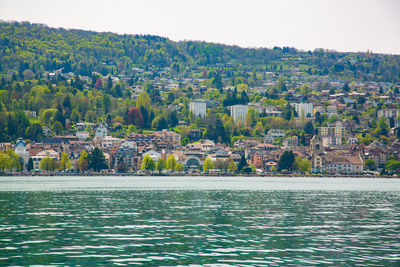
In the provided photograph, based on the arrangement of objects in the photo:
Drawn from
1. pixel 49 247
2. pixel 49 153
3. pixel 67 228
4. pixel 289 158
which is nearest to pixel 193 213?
pixel 67 228

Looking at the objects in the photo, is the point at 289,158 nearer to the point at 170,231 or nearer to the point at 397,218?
the point at 397,218

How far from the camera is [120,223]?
36.4 meters

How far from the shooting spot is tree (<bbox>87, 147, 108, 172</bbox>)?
158125 millimetres

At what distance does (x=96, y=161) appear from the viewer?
159 m

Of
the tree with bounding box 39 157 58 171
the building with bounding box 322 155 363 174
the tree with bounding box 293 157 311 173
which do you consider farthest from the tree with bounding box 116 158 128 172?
the building with bounding box 322 155 363 174

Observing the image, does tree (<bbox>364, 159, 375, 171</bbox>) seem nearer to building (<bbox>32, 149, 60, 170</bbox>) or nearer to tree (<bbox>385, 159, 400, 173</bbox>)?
tree (<bbox>385, 159, 400, 173</bbox>)

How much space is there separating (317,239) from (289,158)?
141 metres

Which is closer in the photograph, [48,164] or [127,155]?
[48,164]

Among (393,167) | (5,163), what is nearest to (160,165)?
(5,163)

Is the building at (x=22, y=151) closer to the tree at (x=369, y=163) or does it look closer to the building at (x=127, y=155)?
the building at (x=127, y=155)

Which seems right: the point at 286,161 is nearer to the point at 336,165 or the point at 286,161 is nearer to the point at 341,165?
the point at 336,165

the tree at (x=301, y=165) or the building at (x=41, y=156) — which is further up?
the building at (x=41, y=156)

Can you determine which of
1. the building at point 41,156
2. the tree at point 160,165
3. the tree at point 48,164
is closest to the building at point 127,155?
the building at point 41,156

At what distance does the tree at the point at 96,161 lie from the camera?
15812 centimetres
